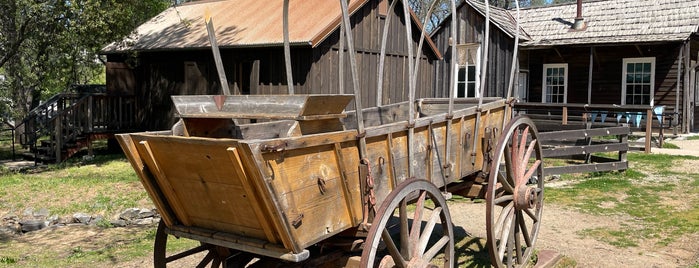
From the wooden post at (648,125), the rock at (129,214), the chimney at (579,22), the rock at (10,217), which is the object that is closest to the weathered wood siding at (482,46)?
the chimney at (579,22)

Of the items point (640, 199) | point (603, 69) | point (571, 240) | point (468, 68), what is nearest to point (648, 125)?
point (640, 199)

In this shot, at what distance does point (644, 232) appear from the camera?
7480 millimetres

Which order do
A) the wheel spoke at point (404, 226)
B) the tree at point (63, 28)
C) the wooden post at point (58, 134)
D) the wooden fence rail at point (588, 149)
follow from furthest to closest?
the wooden post at point (58, 134)
the tree at point (63, 28)
the wooden fence rail at point (588, 149)
the wheel spoke at point (404, 226)

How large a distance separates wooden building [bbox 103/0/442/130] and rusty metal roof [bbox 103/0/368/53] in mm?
31

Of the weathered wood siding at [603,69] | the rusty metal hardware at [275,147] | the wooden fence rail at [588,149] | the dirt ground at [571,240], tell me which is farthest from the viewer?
the weathered wood siding at [603,69]

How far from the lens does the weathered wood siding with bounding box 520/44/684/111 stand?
18.7 meters

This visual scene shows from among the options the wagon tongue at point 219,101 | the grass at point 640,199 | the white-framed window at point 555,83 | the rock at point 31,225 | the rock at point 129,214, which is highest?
the white-framed window at point 555,83

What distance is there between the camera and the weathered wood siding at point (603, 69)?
18672mm

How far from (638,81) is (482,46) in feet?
16.9

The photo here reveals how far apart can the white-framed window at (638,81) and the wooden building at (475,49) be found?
3601 mm

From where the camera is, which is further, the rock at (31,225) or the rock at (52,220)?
the rock at (52,220)

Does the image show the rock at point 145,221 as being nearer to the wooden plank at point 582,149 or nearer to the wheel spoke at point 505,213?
the wheel spoke at point 505,213

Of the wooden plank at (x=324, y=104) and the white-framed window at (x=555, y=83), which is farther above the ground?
the white-framed window at (x=555, y=83)

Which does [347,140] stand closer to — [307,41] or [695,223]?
[695,223]
